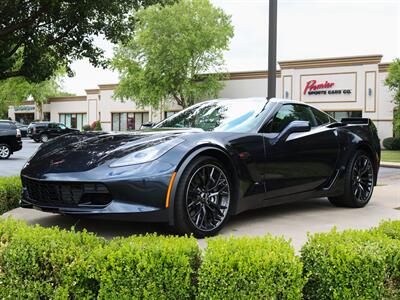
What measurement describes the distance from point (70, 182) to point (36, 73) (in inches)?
181

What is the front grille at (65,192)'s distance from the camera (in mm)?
4016

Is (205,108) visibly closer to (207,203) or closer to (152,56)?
(207,203)

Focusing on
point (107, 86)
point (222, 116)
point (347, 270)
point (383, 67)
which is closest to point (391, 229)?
point (347, 270)

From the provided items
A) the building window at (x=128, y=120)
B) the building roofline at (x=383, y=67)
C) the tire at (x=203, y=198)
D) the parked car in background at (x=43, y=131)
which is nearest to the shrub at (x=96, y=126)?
the building window at (x=128, y=120)

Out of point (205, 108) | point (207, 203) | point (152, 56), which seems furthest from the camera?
point (152, 56)

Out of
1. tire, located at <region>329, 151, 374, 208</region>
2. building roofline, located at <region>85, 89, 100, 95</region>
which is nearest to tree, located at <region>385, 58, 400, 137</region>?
tire, located at <region>329, 151, 374, 208</region>

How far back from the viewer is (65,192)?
4.15 m

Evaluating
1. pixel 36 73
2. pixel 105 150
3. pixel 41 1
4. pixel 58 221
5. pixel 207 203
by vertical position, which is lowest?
pixel 58 221

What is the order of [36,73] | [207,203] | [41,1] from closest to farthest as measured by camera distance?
1. [207,203]
2. [41,1]
3. [36,73]

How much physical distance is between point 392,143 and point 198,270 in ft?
95.3

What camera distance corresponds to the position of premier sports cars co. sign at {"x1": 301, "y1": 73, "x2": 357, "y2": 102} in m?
32.0

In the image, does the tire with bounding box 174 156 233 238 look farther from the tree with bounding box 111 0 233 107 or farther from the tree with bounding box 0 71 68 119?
the tree with bounding box 0 71 68 119

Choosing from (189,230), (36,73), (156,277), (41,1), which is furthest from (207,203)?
(36,73)

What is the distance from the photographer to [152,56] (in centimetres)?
3400
